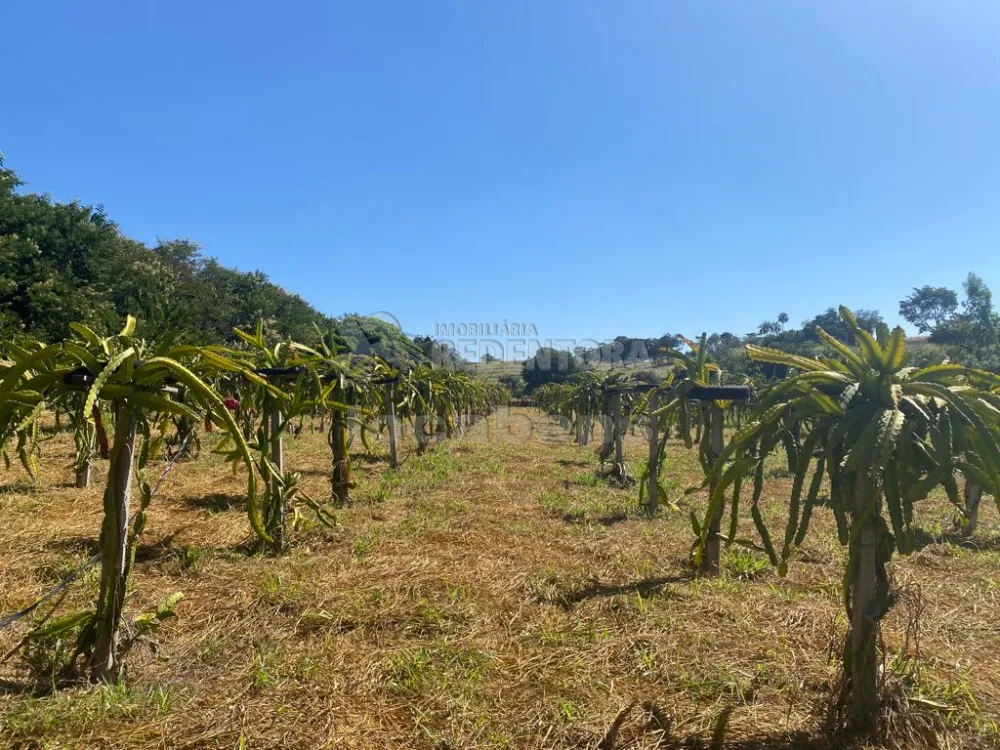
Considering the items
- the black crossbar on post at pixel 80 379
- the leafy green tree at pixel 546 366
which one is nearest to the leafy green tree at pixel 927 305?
the leafy green tree at pixel 546 366

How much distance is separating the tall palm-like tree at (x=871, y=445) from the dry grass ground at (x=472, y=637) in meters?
0.40

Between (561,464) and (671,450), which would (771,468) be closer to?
(671,450)

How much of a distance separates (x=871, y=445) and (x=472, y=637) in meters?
2.44

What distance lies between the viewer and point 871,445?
198cm

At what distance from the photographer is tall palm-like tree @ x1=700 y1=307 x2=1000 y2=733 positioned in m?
2.01

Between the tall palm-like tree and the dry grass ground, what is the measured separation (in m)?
0.40

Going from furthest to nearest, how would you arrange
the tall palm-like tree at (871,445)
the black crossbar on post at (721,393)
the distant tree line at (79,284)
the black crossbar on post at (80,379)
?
the distant tree line at (79,284) < the black crossbar on post at (721,393) < the black crossbar on post at (80,379) < the tall palm-like tree at (871,445)

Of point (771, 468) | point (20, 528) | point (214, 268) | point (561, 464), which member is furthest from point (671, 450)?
point (214, 268)

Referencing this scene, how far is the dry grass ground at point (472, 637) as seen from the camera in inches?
93.8

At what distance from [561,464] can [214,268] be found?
37591 mm

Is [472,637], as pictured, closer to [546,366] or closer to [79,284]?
[79,284]

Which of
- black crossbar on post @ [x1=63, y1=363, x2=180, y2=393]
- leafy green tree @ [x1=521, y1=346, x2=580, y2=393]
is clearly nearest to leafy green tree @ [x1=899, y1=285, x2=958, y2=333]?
leafy green tree @ [x1=521, y1=346, x2=580, y2=393]

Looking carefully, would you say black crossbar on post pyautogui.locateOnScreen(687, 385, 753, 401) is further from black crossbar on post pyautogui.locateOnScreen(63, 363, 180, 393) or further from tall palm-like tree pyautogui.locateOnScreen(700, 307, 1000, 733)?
black crossbar on post pyautogui.locateOnScreen(63, 363, 180, 393)

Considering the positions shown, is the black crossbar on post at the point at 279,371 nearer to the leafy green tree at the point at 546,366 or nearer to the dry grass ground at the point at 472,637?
the dry grass ground at the point at 472,637
